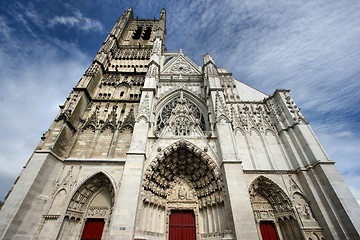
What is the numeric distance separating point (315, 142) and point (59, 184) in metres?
12.5

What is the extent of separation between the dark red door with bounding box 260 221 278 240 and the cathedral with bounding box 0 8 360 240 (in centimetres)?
4

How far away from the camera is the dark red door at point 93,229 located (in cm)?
673

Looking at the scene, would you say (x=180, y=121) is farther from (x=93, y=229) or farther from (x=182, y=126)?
(x=93, y=229)

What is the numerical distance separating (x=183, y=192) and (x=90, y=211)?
14.6 ft

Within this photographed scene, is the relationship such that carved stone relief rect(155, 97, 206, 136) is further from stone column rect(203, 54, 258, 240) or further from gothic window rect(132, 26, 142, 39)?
gothic window rect(132, 26, 142, 39)

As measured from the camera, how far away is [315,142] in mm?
7680

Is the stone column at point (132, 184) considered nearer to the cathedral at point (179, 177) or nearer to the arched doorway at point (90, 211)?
the cathedral at point (179, 177)

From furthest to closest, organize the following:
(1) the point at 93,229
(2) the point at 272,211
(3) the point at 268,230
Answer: (2) the point at 272,211 < (1) the point at 93,229 < (3) the point at 268,230

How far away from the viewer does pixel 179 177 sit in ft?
26.6

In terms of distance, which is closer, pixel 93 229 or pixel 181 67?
pixel 93 229

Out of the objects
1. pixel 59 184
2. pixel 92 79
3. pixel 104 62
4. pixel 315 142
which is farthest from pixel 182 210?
pixel 104 62

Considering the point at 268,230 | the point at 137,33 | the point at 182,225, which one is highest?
the point at 137,33

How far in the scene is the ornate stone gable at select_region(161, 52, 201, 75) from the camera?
13133mm

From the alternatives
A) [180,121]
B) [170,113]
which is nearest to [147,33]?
[170,113]
